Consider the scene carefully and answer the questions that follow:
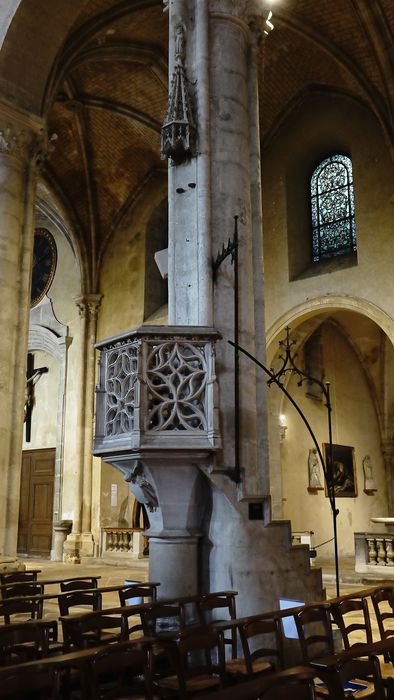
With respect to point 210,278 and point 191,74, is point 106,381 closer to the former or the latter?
point 210,278

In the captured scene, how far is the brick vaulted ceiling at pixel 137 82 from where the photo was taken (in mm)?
12750

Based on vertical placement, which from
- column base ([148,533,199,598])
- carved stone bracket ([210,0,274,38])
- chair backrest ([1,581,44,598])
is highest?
carved stone bracket ([210,0,274,38])

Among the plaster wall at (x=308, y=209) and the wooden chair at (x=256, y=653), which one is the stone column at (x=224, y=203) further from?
the plaster wall at (x=308, y=209)

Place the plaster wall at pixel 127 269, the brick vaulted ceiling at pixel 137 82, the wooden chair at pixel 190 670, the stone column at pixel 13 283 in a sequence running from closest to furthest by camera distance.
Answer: the wooden chair at pixel 190 670 < the stone column at pixel 13 283 < the brick vaulted ceiling at pixel 137 82 < the plaster wall at pixel 127 269

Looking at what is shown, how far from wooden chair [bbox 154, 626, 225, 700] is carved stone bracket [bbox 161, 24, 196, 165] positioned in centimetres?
391

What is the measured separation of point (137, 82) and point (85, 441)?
8412 mm

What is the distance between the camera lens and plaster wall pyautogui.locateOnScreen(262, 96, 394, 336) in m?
13.2

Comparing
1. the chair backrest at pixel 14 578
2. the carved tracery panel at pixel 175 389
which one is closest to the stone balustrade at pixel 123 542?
the chair backrest at pixel 14 578

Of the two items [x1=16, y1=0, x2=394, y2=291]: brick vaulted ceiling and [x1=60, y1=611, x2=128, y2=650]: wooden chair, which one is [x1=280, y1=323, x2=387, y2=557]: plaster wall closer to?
[x1=16, y1=0, x2=394, y2=291]: brick vaulted ceiling

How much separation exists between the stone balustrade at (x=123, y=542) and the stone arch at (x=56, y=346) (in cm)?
157

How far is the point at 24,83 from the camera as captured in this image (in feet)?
33.3

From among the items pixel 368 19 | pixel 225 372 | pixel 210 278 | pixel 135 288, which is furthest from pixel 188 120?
pixel 135 288

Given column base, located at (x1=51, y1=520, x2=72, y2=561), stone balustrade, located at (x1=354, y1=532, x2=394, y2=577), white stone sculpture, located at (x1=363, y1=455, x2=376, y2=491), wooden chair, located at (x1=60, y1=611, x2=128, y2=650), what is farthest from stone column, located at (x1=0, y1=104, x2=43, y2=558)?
white stone sculpture, located at (x1=363, y1=455, x2=376, y2=491)

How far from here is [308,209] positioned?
1519cm
